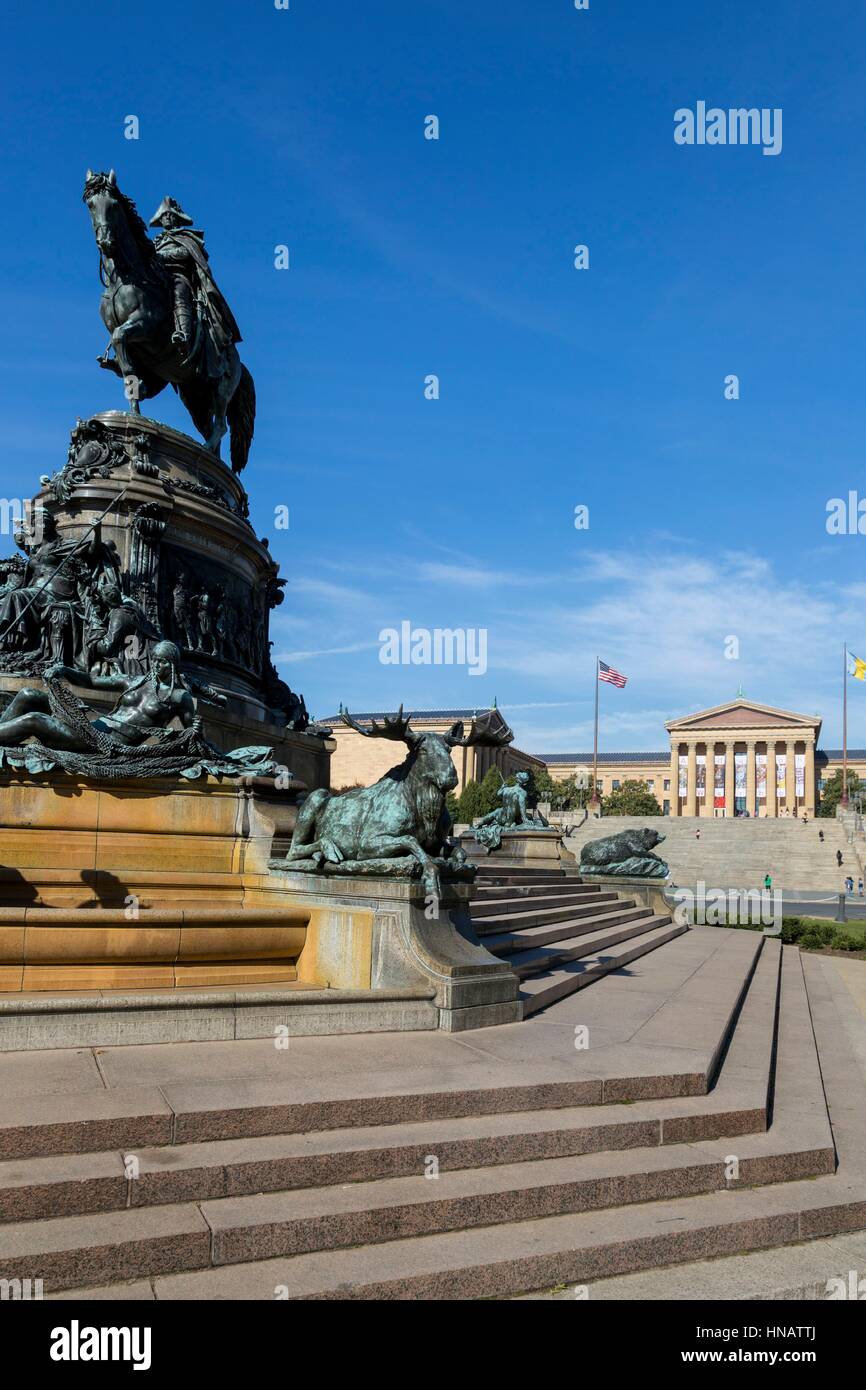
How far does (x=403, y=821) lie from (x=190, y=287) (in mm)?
14913

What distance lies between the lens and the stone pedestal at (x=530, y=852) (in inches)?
910

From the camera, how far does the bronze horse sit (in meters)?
17.7

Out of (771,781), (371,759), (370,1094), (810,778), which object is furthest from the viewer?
(771,781)

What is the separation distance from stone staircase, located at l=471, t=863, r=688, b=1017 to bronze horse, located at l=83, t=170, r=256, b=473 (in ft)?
36.1

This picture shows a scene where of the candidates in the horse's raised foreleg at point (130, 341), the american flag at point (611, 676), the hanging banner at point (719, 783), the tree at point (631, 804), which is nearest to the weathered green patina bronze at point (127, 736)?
the horse's raised foreleg at point (130, 341)

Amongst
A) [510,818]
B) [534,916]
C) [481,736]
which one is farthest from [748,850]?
[481,736]

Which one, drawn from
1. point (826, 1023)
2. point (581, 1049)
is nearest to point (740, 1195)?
point (581, 1049)

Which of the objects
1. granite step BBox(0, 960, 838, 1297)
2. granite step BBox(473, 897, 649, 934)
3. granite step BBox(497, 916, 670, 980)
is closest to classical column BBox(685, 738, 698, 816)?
granite step BBox(473, 897, 649, 934)

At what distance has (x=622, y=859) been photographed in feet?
79.3

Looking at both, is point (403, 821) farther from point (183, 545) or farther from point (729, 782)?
point (729, 782)
